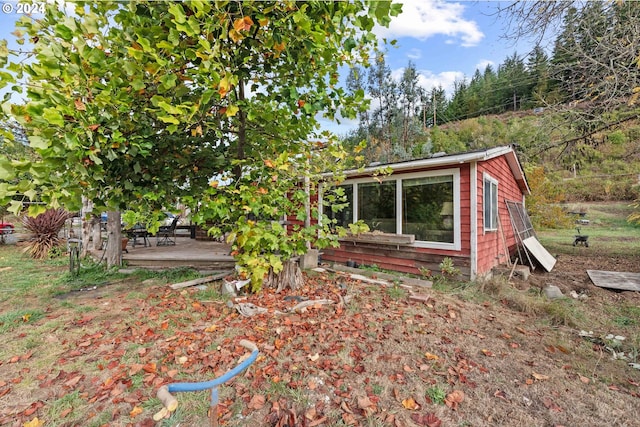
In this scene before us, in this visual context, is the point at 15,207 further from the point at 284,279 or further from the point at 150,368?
the point at 284,279

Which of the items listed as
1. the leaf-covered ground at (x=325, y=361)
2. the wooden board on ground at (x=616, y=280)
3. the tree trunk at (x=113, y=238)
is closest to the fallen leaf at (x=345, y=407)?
the leaf-covered ground at (x=325, y=361)

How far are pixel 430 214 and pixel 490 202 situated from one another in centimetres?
179

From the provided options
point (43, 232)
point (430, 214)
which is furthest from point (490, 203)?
point (43, 232)

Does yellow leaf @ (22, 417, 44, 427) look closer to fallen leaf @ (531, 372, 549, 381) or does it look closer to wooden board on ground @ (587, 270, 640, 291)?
fallen leaf @ (531, 372, 549, 381)

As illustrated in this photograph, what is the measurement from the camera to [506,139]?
77.6 ft

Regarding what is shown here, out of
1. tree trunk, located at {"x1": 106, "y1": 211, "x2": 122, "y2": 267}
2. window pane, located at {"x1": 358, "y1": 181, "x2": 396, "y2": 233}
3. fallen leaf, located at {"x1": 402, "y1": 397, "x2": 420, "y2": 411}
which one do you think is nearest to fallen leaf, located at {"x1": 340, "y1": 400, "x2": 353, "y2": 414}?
fallen leaf, located at {"x1": 402, "y1": 397, "x2": 420, "y2": 411}

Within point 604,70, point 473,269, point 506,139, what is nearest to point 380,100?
point 506,139

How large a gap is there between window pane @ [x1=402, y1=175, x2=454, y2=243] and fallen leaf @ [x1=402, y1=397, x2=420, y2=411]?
162 inches

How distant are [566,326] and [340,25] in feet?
15.2

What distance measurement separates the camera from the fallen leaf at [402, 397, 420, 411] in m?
1.98

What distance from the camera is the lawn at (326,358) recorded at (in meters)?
1.94

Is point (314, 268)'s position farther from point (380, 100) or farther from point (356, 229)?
point (380, 100)

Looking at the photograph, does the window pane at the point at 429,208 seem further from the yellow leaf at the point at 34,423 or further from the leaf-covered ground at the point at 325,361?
the yellow leaf at the point at 34,423

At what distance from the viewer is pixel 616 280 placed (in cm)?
557
